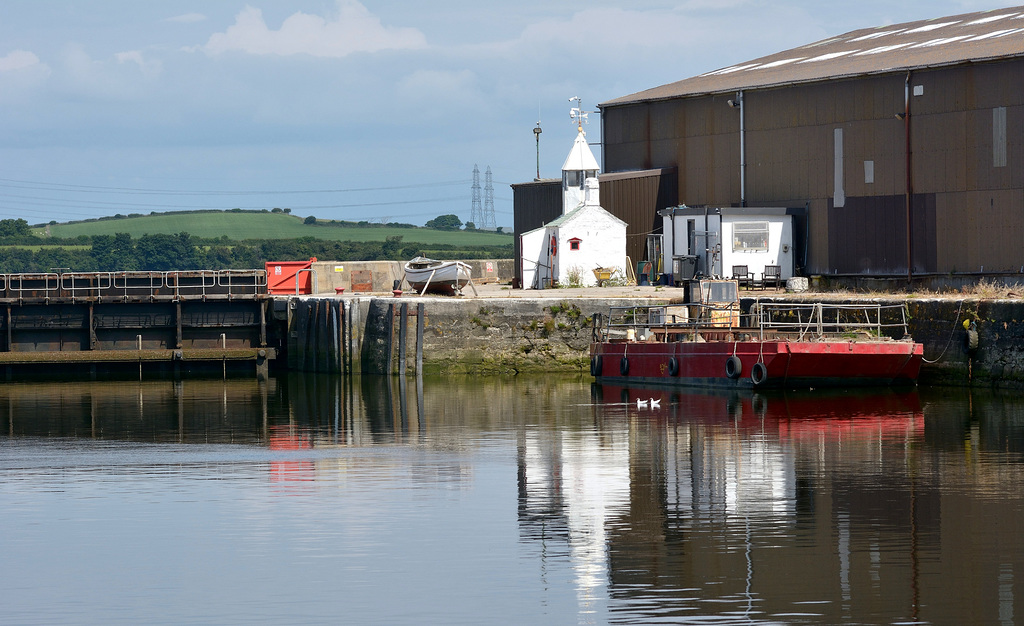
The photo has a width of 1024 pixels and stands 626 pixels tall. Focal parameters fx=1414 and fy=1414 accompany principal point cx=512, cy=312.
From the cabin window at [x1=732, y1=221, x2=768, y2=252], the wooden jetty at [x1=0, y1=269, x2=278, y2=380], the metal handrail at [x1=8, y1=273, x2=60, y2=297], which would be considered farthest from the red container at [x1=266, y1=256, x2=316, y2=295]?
the cabin window at [x1=732, y1=221, x2=768, y2=252]

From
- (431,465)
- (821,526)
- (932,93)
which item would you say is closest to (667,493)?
(821,526)

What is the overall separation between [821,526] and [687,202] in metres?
34.2

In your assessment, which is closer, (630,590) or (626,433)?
(630,590)

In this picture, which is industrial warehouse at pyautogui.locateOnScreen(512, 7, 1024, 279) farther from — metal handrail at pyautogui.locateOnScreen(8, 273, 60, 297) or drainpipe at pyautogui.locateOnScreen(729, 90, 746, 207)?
metal handrail at pyautogui.locateOnScreen(8, 273, 60, 297)

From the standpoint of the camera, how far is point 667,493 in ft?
66.3

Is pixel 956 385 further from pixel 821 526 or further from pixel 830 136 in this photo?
pixel 821 526

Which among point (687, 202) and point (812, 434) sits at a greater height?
point (687, 202)

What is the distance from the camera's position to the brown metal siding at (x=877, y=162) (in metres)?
39.4

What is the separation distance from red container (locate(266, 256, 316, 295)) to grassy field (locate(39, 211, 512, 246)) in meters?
92.7

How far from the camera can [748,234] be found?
45750 millimetres

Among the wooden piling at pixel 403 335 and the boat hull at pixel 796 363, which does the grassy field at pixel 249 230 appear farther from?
the boat hull at pixel 796 363

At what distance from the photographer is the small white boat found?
45.7 m

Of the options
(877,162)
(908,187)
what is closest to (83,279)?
(877,162)

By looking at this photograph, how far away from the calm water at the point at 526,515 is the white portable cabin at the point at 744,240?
14.3 meters
